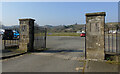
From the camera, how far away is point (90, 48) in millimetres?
6066

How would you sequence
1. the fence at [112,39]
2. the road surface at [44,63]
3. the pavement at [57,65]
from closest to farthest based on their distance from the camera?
the pavement at [57,65] → the road surface at [44,63] → the fence at [112,39]

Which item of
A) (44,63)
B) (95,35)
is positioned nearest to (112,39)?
(95,35)

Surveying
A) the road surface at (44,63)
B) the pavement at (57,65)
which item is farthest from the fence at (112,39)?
the road surface at (44,63)

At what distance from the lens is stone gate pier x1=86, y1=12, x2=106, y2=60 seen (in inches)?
229

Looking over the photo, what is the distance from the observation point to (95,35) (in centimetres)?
596

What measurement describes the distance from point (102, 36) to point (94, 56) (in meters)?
1.20

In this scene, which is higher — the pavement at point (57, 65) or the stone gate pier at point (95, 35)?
the stone gate pier at point (95, 35)

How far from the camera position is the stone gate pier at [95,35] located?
5812 millimetres

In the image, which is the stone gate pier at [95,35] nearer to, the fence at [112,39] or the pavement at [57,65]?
the pavement at [57,65]

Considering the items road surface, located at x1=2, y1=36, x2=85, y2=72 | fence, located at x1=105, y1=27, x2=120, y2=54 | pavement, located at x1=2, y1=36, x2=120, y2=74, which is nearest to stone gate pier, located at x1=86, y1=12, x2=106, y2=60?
pavement, located at x1=2, y1=36, x2=120, y2=74

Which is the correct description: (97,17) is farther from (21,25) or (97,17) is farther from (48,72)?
(21,25)

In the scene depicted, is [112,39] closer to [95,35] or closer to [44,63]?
[95,35]

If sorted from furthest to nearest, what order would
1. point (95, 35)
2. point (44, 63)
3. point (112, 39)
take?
point (112, 39)
point (95, 35)
point (44, 63)

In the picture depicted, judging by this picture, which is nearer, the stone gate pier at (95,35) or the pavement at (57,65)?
the pavement at (57,65)
